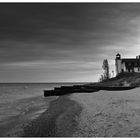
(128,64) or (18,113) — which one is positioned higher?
(128,64)

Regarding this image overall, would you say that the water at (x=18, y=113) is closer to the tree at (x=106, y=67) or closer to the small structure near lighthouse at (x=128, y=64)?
the small structure near lighthouse at (x=128, y=64)

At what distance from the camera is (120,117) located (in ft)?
30.4

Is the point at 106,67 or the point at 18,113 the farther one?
the point at 106,67

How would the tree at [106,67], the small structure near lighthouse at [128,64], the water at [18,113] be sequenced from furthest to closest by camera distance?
1. the tree at [106,67]
2. the small structure near lighthouse at [128,64]
3. the water at [18,113]

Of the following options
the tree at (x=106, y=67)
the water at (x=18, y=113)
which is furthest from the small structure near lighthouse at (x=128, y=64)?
the water at (x=18, y=113)

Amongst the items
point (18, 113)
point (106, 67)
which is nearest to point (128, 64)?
point (106, 67)

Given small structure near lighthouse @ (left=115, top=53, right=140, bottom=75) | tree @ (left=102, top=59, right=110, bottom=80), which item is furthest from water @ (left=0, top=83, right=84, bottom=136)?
tree @ (left=102, top=59, right=110, bottom=80)

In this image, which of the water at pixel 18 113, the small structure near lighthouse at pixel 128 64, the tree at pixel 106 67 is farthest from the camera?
the tree at pixel 106 67

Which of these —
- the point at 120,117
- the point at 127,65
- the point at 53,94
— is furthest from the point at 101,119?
the point at 127,65

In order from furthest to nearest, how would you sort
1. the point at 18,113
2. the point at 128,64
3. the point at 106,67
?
the point at 106,67, the point at 128,64, the point at 18,113

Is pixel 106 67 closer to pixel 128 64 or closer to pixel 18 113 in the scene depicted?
pixel 128 64

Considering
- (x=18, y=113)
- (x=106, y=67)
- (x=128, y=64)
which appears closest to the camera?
(x=18, y=113)

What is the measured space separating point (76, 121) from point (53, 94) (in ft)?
80.3

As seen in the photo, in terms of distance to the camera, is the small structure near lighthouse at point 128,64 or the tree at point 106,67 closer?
the small structure near lighthouse at point 128,64
